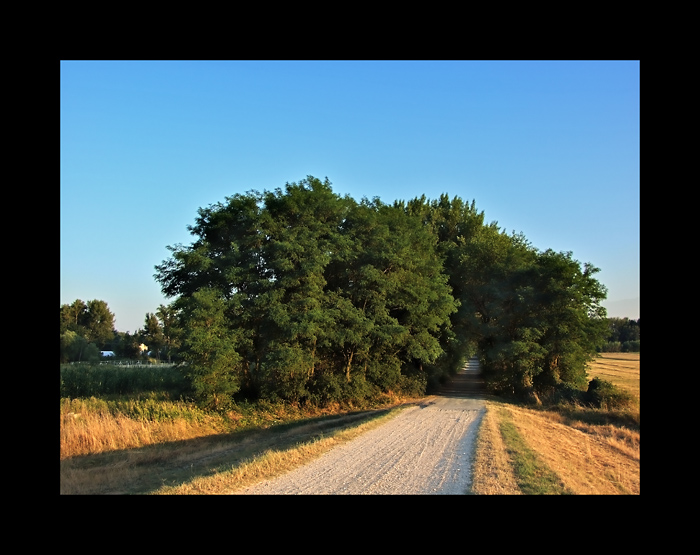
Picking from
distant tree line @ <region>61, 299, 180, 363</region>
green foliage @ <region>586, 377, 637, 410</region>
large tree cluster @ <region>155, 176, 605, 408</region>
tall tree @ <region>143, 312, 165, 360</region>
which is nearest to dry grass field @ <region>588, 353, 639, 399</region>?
green foliage @ <region>586, 377, 637, 410</region>

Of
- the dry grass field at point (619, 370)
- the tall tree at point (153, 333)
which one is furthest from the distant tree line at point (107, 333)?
the dry grass field at point (619, 370)

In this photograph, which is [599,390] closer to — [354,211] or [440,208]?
[354,211]

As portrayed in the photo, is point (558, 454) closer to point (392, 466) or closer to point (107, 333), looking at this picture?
point (392, 466)

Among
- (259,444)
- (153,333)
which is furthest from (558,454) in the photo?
(153,333)

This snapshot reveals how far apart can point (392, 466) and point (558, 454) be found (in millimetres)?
6609

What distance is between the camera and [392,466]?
10609 millimetres

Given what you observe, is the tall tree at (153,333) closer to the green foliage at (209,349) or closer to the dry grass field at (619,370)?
the green foliage at (209,349)

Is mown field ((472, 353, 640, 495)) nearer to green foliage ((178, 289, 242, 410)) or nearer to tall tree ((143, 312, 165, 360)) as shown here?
green foliage ((178, 289, 242, 410))

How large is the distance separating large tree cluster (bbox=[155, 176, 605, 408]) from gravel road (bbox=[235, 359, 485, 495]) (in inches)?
420

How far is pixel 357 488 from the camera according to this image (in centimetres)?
862

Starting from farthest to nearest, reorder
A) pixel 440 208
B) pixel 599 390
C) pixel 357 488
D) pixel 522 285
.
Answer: pixel 440 208 < pixel 522 285 < pixel 599 390 < pixel 357 488
